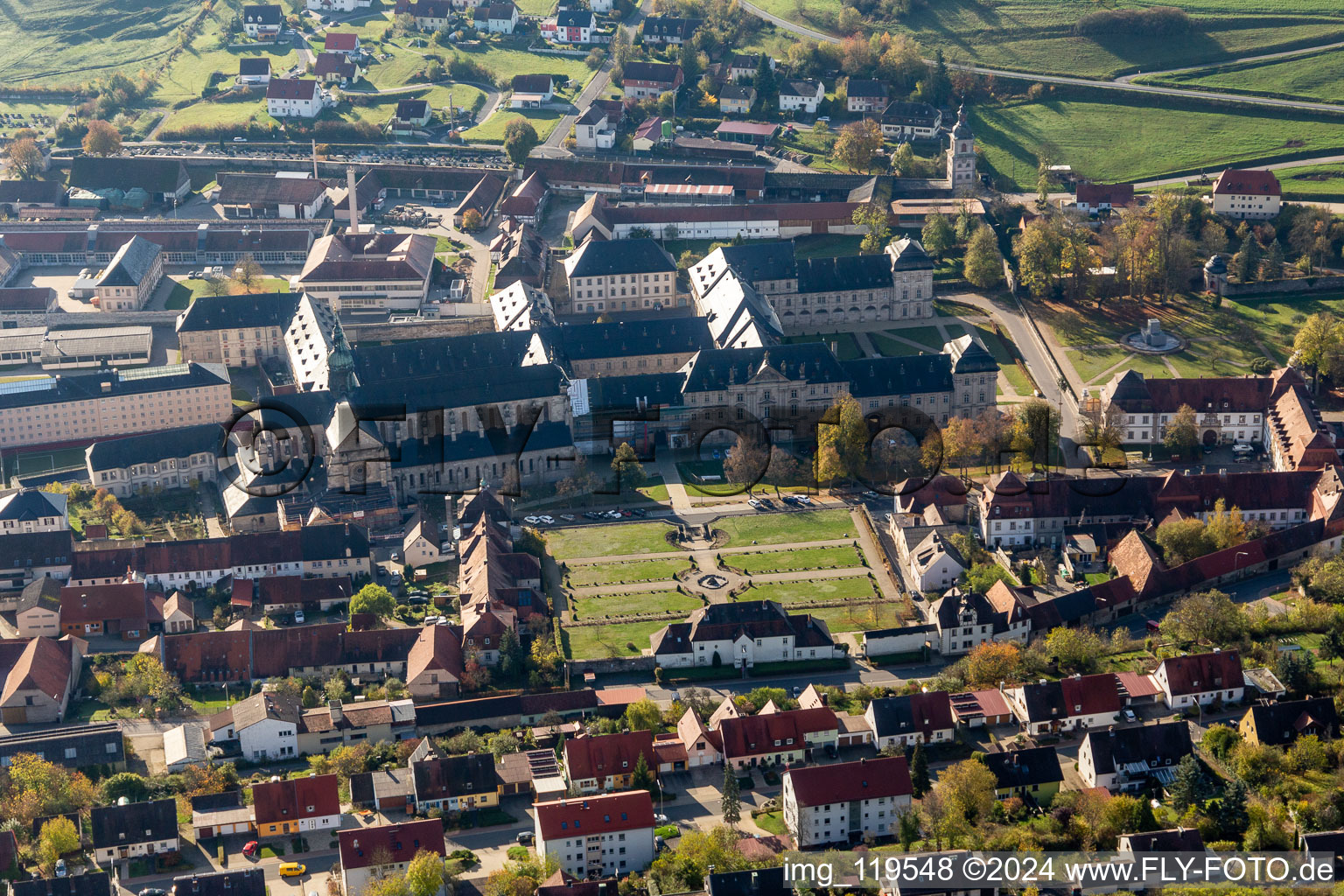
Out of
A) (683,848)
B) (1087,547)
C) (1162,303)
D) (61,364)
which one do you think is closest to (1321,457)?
(1087,547)

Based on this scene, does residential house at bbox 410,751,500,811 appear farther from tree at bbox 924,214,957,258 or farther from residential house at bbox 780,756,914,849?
tree at bbox 924,214,957,258

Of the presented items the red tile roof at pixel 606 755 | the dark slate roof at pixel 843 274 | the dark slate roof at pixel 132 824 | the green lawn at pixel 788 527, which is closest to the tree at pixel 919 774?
the red tile roof at pixel 606 755

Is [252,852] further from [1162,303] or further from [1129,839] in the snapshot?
[1162,303]

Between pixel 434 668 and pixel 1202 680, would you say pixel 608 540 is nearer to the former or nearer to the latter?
pixel 434 668

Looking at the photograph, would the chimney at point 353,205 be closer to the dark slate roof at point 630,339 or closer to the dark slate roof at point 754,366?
the dark slate roof at point 630,339

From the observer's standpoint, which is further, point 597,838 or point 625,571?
point 625,571

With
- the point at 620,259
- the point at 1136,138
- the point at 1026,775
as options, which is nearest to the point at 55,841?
the point at 1026,775
